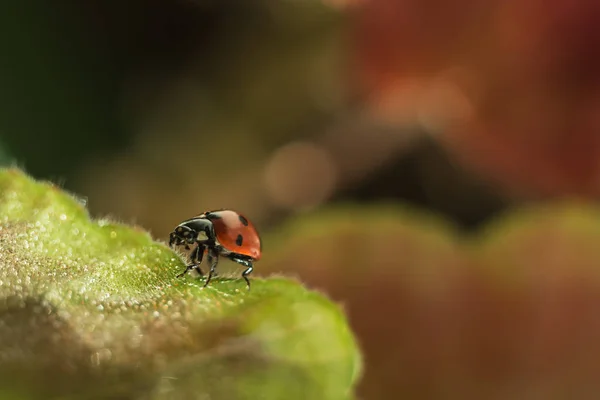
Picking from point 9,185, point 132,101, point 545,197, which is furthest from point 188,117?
point 9,185

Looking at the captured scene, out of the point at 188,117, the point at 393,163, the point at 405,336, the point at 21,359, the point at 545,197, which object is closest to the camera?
the point at 21,359

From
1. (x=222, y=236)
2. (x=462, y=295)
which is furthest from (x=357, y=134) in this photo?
(x=222, y=236)

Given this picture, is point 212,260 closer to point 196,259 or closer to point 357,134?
point 196,259

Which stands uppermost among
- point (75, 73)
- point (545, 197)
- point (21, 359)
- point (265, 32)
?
point (265, 32)

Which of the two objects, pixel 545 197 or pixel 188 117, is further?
pixel 188 117

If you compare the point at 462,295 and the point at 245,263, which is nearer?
the point at 245,263

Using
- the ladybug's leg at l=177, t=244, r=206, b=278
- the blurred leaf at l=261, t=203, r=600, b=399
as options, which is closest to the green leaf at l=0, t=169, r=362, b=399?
the ladybug's leg at l=177, t=244, r=206, b=278

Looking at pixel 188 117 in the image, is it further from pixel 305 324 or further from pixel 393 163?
pixel 305 324
